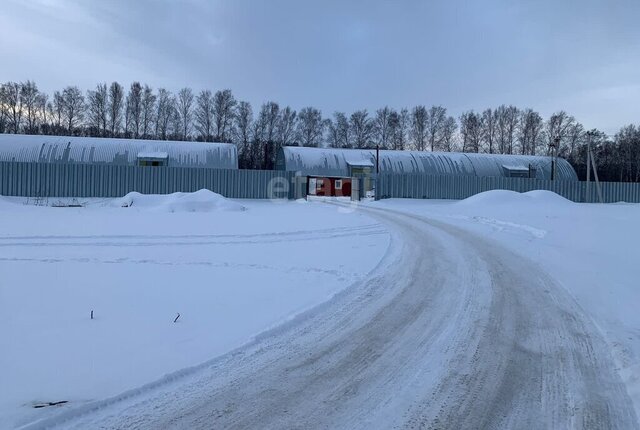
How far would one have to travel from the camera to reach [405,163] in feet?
144

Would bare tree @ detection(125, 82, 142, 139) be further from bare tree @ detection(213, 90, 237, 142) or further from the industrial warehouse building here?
the industrial warehouse building

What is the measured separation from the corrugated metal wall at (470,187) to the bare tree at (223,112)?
43.1 metres

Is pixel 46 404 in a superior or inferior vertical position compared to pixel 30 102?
inferior

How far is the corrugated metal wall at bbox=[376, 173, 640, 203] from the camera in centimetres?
3619

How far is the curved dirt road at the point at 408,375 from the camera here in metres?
3.29

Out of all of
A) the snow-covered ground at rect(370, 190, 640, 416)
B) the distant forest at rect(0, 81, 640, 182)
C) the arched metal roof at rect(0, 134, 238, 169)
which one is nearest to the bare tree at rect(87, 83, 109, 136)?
the distant forest at rect(0, 81, 640, 182)

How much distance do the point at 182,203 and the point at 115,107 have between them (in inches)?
2234

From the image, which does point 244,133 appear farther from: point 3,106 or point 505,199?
point 505,199

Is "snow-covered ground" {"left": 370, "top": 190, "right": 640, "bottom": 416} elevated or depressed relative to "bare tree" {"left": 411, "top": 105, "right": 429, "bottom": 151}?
depressed

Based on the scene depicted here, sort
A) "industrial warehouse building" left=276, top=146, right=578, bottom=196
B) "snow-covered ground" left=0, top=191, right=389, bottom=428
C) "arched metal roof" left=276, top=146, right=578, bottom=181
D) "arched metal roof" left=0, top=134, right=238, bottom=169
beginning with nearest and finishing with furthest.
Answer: "snow-covered ground" left=0, top=191, right=389, bottom=428 → "arched metal roof" left=0, top=134, right=238, bottom=169 → "industrial warehouse building" left=276, top=146, right=578, bottom=196 → "arched metal roof" left=276, top=146, right=578, bottom=181

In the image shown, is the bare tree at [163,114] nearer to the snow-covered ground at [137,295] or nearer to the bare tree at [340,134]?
the bare tree at [340,134]

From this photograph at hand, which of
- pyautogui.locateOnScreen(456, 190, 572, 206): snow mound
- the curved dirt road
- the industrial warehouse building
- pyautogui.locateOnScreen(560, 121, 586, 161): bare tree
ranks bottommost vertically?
the curved dirt road

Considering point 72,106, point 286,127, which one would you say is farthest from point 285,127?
point 72,106

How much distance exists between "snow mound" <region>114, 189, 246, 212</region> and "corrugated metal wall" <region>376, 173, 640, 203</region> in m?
15.2
